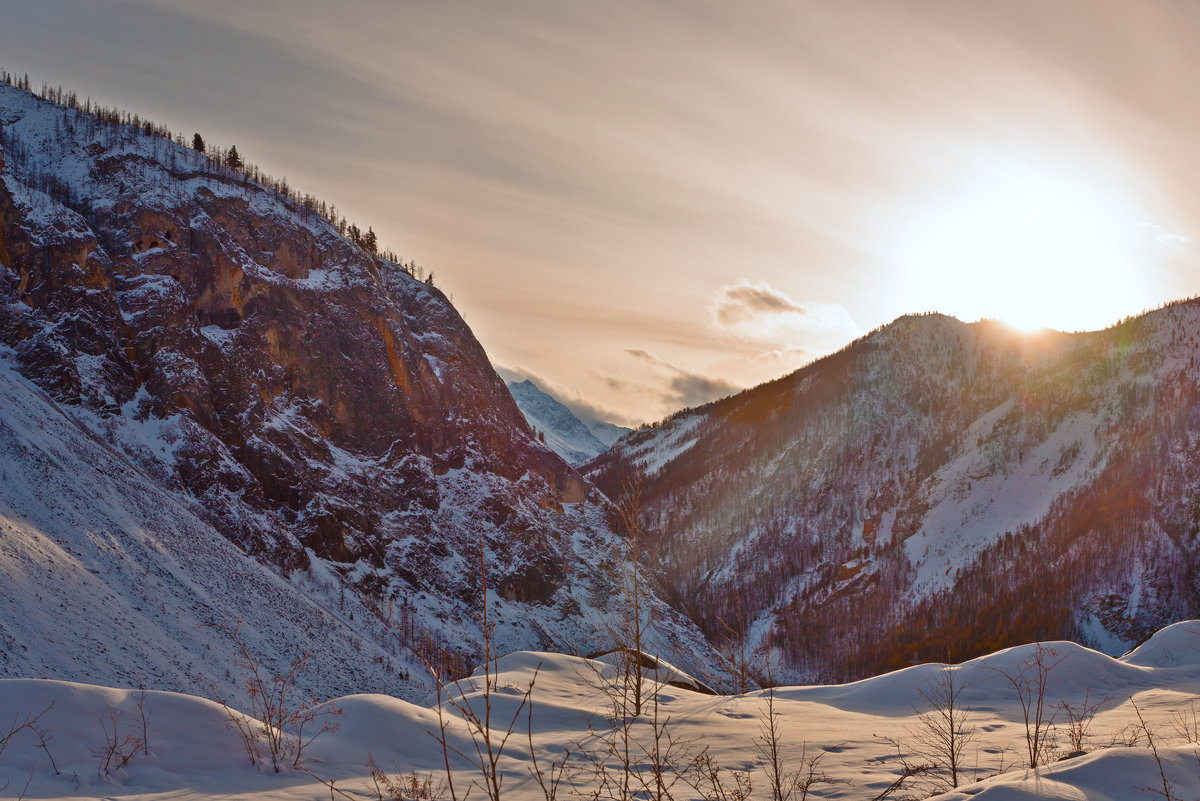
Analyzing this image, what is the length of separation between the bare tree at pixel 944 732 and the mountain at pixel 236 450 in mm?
42118

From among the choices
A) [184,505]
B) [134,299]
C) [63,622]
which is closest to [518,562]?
[184,505]

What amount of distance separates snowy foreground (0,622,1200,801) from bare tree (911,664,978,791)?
0.20 meters

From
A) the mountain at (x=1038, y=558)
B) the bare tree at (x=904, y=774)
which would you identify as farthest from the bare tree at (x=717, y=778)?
the mountain at (x=1038, y=558)

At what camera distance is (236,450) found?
314 feet

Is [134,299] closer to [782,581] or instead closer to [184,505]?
[184,505]

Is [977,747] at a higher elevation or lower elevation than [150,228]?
lower

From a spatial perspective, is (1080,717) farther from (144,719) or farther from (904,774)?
(144,719)

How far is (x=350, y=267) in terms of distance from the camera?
130125 millimetres

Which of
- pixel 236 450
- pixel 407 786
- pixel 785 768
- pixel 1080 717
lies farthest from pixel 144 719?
pixel 236 450

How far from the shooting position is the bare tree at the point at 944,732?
11958mm

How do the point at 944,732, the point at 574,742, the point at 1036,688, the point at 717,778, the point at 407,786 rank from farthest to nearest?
1. the point at 1036,688
2. the point at 944,732
3. the point at 574,742
4. the point at 717,778
5. the point at 407,786

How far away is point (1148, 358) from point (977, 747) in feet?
716

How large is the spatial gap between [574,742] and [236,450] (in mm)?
94382

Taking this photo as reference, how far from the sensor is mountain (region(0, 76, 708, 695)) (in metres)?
55.2
